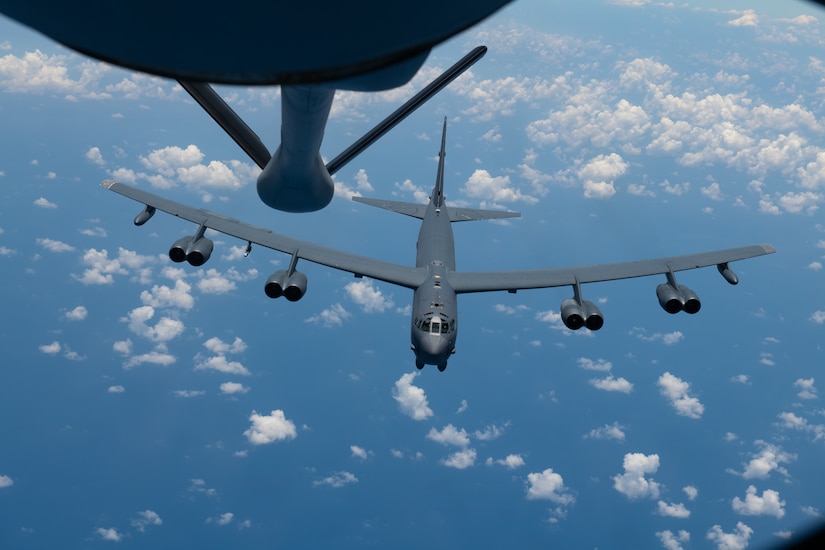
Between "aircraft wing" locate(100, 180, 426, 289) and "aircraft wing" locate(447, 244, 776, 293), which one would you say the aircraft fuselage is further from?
"aircraft wing" locate(447, 244, 776, 293)

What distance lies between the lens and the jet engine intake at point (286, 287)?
97.3 ft

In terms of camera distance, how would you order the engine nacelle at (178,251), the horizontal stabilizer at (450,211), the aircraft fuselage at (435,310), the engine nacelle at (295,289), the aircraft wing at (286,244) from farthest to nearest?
the horizontal stabilizer at (450,211) → the aircraft wing at (286,244) → the aircraft fuselage at (435,310) → the engine nacelle at (295,289) → the engine nacelle at (178,251)

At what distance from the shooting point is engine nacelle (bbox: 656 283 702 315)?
99.6ft

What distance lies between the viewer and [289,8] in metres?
3.50

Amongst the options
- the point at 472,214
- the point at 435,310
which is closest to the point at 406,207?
the point at 472,214

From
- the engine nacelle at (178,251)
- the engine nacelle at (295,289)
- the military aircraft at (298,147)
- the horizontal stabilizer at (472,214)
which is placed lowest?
the military aircraft at (298,147)

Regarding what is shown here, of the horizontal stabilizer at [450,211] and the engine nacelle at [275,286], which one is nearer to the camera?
the engine nacelle at [275,286]

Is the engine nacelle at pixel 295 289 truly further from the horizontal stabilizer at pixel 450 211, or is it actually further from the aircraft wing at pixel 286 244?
the horizontal stabilizer at pixel 450 211

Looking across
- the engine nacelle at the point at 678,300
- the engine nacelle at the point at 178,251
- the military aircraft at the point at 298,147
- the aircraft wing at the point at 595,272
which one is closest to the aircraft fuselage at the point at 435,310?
the aircraft wing at the point at 595,272

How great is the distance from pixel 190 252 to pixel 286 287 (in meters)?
3.99

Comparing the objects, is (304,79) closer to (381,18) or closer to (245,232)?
(381,18)

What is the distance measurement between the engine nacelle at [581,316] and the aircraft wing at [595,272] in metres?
1.85

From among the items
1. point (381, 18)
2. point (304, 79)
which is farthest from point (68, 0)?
point (381, 18)

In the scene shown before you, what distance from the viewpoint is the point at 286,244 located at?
32.8 m
